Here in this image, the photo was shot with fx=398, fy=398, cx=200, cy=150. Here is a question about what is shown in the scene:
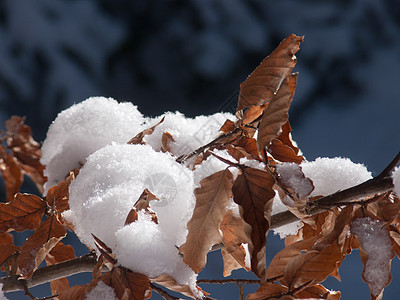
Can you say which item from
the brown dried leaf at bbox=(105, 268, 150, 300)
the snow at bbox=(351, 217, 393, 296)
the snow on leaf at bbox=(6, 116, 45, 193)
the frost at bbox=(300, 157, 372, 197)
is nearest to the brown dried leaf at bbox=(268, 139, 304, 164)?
the frost at bbox=(300, 157, 372, 197)

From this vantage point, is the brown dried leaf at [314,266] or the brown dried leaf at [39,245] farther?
the brown dried leaf at [39,245]

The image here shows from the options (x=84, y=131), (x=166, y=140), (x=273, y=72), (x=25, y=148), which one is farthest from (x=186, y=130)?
(x=25, y=148)

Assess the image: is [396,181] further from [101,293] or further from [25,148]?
[25,148]

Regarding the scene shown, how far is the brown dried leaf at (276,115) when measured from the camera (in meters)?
0.36

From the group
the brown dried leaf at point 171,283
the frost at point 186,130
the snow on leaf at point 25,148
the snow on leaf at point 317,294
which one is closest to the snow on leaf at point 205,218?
the brown dried leaf at point 171,283

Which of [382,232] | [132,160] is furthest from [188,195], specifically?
[382,232]

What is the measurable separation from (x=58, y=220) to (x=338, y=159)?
40 cm

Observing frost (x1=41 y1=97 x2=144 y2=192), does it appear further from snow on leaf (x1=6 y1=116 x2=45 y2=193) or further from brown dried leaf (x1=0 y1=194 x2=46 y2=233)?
snow on leaf (x1=6 y1=116 x2=45 y2=193)

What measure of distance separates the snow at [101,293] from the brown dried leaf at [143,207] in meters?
0.06

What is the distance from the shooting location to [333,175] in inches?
19.8

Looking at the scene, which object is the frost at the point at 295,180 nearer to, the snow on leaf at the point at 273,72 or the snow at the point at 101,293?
the snow on leaf at the point at 273,72

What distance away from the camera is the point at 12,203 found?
585mm

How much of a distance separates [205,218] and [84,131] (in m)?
0.36

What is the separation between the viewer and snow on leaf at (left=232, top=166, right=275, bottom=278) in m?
0.36
